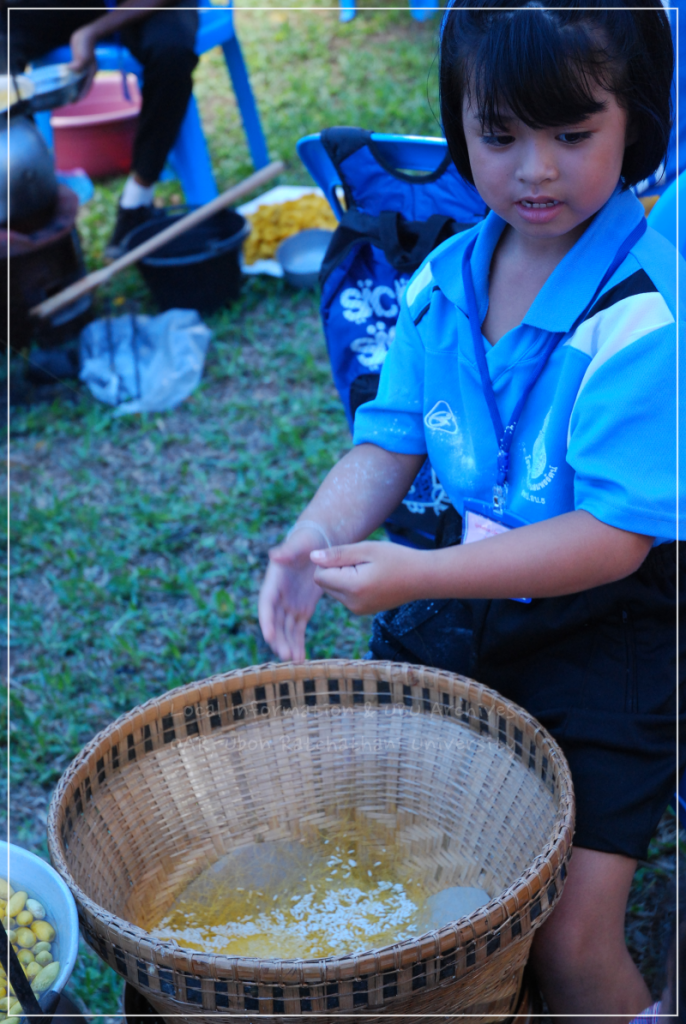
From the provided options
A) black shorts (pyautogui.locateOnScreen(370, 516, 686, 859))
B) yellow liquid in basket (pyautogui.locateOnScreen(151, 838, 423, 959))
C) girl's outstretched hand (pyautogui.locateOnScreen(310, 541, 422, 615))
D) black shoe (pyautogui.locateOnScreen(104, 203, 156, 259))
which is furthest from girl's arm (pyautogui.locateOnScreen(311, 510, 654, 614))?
black shoe (pyautogui.locateOnScreen(104, 203, 156, 259))

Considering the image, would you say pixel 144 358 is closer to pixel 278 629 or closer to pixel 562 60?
pixel 278 629

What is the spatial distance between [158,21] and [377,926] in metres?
3.31

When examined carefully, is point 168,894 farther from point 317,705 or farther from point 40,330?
point 40,330

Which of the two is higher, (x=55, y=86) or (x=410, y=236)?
(x=55, y=86)

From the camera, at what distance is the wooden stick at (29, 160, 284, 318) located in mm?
3098

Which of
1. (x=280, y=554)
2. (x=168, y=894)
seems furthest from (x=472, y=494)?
(x=168, y=894)

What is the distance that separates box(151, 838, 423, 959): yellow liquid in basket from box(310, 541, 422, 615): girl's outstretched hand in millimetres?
383

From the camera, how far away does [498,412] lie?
1.14 meters

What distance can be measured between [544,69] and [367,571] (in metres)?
0.52

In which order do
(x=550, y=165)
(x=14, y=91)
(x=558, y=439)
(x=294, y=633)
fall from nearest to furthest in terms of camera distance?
(x=550, y=165)
(x=558, y=439)
(x=294, y=633)
(x=14, y=91)

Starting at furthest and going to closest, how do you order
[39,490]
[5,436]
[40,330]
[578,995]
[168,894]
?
[40,330], [5,436], [39,490], [168,894], [578,995]

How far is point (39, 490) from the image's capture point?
2684 mm

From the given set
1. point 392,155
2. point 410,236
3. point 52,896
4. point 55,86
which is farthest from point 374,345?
point 55,86

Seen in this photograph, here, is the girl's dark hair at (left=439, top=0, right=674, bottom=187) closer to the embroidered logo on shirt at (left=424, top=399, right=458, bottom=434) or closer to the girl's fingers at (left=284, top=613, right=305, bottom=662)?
the embroidered logo on shirt at (left=424, top=399, right=458, bottom=434)
